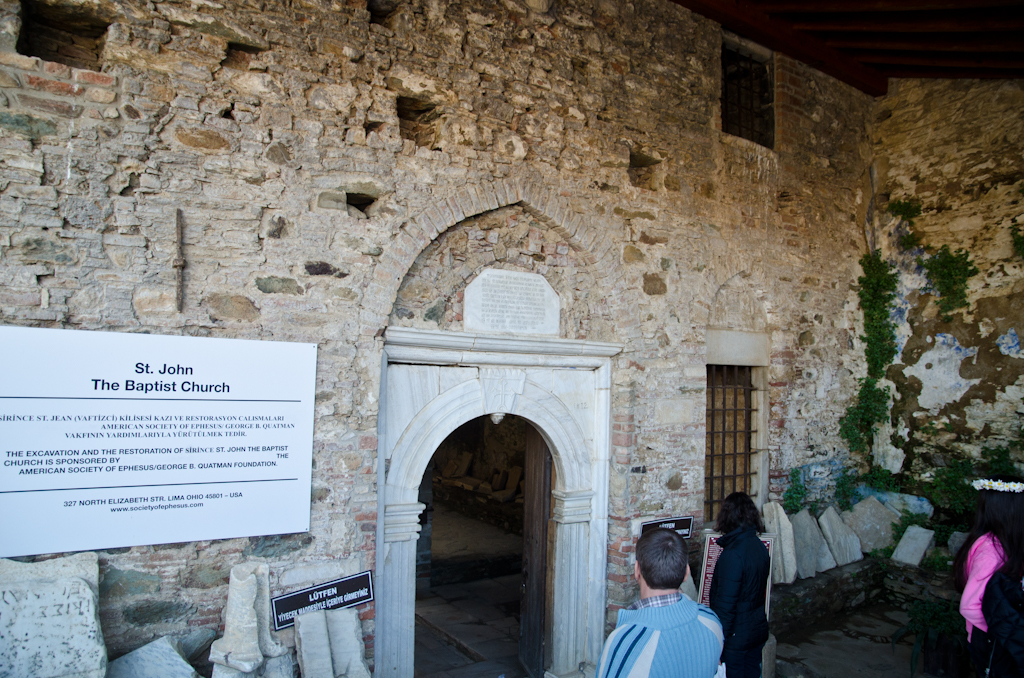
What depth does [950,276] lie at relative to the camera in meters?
5.90

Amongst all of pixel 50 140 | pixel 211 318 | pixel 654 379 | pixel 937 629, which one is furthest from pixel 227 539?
pixel 937 629

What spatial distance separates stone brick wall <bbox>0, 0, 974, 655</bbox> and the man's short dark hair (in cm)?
184

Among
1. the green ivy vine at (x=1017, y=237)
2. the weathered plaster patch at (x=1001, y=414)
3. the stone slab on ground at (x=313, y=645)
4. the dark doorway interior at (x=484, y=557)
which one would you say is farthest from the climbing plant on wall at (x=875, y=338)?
the stone slab on ground at (x=313, y=645)

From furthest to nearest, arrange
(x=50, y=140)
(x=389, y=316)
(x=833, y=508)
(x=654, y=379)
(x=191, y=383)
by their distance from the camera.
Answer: (x=833, y=508), (x=654, y=379), (x=389, y=316), (x=191, y=383), (x=50, y=140)

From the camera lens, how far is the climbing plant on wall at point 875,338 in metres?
6.25

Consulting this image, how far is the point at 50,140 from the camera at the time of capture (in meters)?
2.93

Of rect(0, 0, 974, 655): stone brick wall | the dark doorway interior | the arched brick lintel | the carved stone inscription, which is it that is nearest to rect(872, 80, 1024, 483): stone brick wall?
rect(0, 0, 974, 655): stone brick wall

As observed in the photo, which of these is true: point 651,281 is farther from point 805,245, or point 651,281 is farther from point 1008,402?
point 1008,402

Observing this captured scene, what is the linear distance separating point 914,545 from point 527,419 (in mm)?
3954

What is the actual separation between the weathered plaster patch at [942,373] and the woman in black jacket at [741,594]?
355 centimetres

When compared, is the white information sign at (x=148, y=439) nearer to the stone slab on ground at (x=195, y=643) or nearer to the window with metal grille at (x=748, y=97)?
the stone slab on ground at (x=195, y=643)

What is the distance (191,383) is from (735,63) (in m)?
5.35

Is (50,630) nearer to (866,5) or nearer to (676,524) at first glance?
(676,524)

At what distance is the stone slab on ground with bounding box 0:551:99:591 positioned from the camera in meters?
2.72
